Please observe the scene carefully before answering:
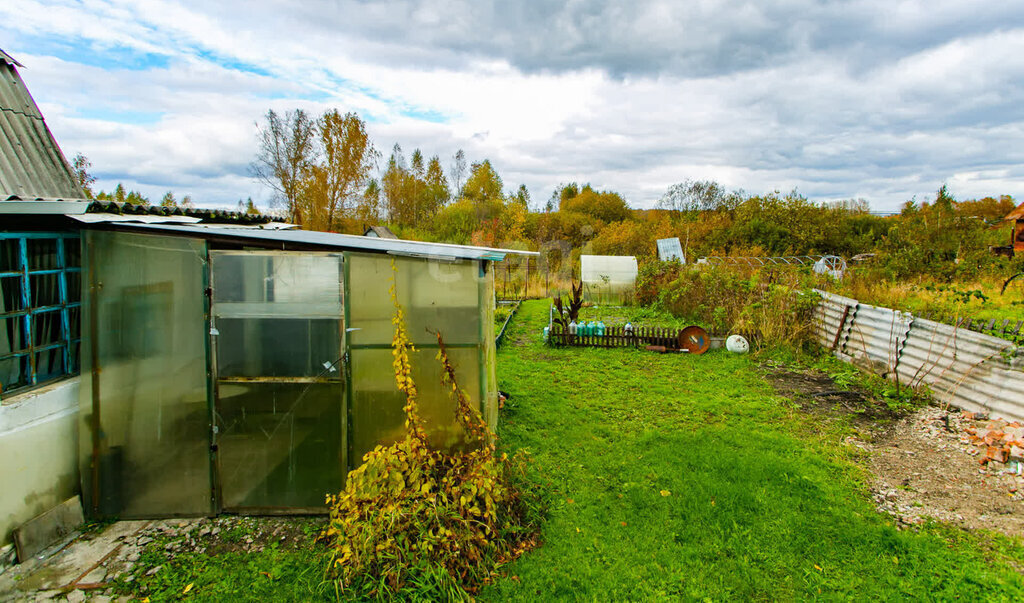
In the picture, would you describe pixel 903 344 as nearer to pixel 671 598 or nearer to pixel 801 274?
pixel 801 274

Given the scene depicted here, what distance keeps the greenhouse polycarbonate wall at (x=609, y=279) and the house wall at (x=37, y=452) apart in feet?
49.0

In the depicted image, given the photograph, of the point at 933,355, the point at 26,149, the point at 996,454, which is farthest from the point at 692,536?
the point at 26,149

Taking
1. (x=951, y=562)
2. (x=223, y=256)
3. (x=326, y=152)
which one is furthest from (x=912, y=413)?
(x=326, y=152)

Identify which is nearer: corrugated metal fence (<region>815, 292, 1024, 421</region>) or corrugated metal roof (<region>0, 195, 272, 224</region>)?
corrugated metal roof (<region>0, 195, 272, 224</region>)

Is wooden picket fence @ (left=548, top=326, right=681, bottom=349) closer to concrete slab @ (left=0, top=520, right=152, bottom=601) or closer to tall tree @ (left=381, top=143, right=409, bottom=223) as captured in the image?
concrete slab @ (left=0, top=520, right=152, bottom=601)

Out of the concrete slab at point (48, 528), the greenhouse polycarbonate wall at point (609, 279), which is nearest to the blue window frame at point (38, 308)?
the concrete slab at point (48, 528)

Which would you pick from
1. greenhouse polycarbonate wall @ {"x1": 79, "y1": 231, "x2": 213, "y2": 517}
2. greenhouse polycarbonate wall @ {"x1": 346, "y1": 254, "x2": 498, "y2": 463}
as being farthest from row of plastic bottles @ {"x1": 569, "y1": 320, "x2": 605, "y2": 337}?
greenhouse polycarbonate wall @ {"x1": 79, "y1": 231, "x2": 213, "y2": 517}

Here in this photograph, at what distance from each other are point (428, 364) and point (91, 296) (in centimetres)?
290

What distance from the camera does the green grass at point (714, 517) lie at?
3.33 meters

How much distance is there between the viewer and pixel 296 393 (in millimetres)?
4086

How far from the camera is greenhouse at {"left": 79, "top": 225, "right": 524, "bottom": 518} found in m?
3.98

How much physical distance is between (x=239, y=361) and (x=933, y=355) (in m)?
8.95

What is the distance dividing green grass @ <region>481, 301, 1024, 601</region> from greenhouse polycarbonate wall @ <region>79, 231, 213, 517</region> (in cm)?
302

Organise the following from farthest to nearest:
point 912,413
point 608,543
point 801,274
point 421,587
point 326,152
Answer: point 326,152, point 801,274, point 912,413, point 608,543, point 421,587
